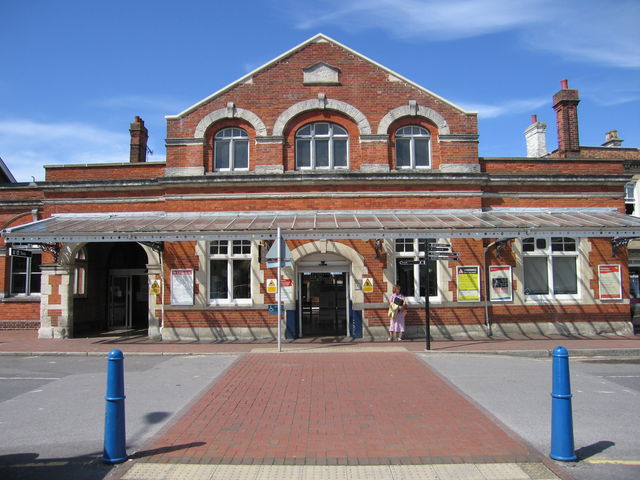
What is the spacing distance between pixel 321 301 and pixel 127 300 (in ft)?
27.4

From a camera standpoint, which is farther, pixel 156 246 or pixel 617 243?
pixel 617 243

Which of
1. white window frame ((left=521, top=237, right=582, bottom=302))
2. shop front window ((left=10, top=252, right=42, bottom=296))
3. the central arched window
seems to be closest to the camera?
white window frame ((left=521, top=237, right=582, bottom=302))

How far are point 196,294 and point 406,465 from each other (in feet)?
37.0

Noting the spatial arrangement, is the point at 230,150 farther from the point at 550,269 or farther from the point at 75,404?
the point at 550,269

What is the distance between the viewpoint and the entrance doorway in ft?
64.3

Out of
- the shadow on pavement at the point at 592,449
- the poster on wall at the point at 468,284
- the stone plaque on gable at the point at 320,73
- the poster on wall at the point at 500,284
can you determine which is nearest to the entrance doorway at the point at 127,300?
the stone plaque on gable at the point at 320,73

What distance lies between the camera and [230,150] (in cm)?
1662

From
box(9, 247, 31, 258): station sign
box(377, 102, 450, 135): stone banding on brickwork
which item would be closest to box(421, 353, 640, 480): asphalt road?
box(377, 102, 450, 135): stone banding on brickwork

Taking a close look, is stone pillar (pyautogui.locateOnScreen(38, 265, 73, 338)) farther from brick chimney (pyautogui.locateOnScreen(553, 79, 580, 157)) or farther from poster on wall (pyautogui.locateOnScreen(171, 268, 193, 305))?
brick chimney (pyautogui.locateOnScreen(553, 79, 580, 157))

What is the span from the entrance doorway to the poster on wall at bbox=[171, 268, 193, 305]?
448cm

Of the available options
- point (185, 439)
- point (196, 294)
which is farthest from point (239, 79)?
point (185, 439)

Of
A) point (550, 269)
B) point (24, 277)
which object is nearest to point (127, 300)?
point (24, 277)

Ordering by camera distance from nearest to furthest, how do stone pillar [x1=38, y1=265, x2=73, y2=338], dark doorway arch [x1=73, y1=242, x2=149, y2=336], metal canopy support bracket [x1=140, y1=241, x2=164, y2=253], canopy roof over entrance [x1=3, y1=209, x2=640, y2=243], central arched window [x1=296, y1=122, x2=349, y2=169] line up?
canopy roof over entrance [x1=3, y1=209, x2=640, y2=243], metal canopy support bracket [x1=140, y1=241, x2=164, y2=253], stone pillar [x1=38, y1=265, x2=73, y2=338], central arched window [x1=296, y1=122, x2=349, y2=169], dark doorway arch [x1=73, y1=242, x2=149, y2=336]

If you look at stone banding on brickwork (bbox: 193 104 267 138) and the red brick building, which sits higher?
stone banding on brickwork (bbox: 193 104 267 138)
